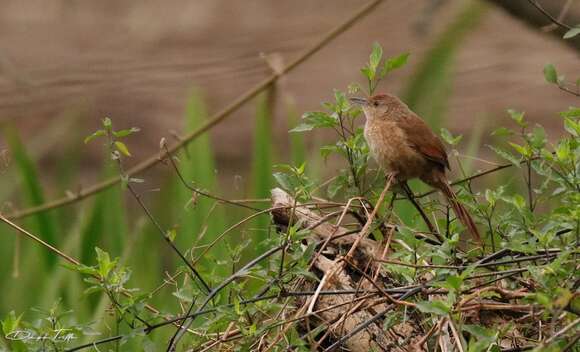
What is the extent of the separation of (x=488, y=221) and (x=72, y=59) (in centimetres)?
470

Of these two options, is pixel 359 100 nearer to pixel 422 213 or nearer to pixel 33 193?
pixel 422 213

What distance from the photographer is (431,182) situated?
3.30m

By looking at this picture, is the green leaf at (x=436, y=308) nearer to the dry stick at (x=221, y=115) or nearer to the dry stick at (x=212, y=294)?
the dry stick at (x=212, y=294)

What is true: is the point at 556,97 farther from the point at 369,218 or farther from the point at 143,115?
the point at 369,218

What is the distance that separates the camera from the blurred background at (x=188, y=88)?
423 cm

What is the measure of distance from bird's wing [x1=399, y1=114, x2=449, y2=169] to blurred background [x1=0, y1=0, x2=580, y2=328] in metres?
0.61

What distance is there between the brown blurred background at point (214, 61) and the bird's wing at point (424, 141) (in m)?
2.26

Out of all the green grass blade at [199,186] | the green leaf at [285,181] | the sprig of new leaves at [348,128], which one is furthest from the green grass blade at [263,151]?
the green leaf at [285,181]

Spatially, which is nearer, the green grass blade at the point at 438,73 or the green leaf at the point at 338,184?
the green leaf at the point at 338,184

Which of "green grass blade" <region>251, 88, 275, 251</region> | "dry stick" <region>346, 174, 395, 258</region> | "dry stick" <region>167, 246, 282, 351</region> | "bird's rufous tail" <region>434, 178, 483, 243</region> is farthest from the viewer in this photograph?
"green grass blade" <region>251, 88, 275, 251</region>

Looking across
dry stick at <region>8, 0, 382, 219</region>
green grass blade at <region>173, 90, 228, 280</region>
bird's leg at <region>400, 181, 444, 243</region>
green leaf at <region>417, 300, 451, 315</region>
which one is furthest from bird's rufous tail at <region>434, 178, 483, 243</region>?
green grass blade at <region>173, 90, 228, 280</region>

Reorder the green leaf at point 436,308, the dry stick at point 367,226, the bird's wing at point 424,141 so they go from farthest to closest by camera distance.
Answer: the bird's wing at point 424,141, the dry stick at point 367,226, the green leaf at point 436,308

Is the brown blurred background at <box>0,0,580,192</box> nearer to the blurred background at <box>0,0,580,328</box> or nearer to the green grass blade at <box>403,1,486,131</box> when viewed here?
the blurred background at <box>0,0,580,328</box>

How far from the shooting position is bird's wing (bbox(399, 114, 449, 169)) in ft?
10.9
